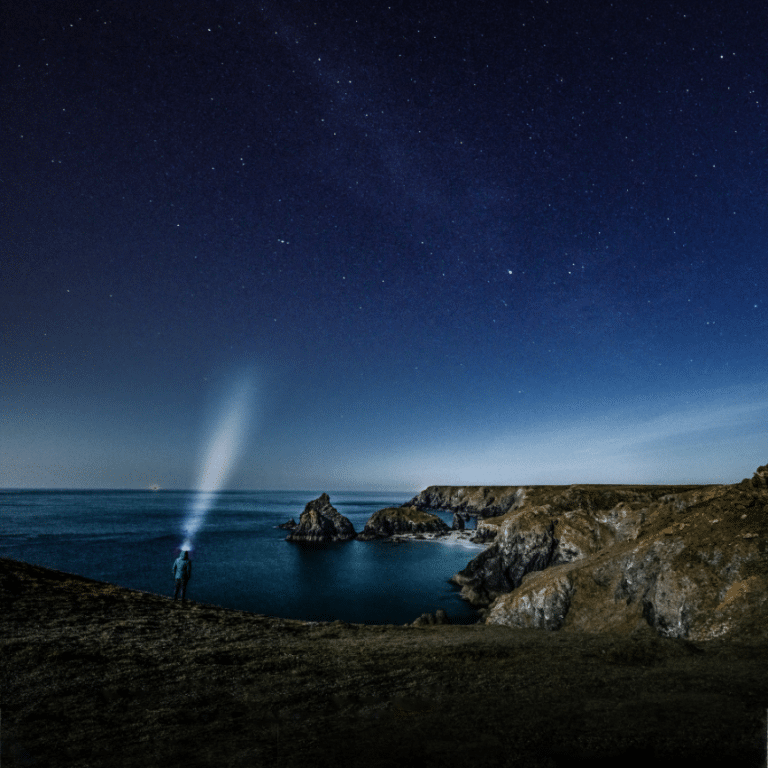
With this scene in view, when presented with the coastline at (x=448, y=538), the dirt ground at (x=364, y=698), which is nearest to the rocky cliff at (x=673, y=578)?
the dirt ground at (x=364, y=698)

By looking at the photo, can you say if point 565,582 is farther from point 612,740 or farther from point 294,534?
point 294,534

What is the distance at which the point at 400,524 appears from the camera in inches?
4439

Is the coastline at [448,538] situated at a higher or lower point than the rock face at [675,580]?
lower

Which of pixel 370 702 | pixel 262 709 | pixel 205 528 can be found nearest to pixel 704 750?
pixel 370 702

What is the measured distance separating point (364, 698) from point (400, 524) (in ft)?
360

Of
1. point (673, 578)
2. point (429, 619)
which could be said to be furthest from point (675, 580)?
point (429, 619)

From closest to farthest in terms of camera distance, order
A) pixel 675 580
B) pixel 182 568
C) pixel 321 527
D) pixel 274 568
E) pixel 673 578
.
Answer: pixel 675 580 < pixel 673 578 < pixel 182 568 < pixel 274 568 < pixel 321 527

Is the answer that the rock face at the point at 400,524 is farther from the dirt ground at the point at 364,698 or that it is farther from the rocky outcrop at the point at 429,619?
the dirt ground at the point at 364,698

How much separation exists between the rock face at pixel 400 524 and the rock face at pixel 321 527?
748 centimetres

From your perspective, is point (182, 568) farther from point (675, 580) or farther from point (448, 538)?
point (448, 538)

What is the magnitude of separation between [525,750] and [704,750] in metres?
2.59

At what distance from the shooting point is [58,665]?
9.62 metres

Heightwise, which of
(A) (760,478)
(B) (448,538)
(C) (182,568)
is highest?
(A) (760,478)

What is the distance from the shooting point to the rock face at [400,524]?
10912 centimetres
